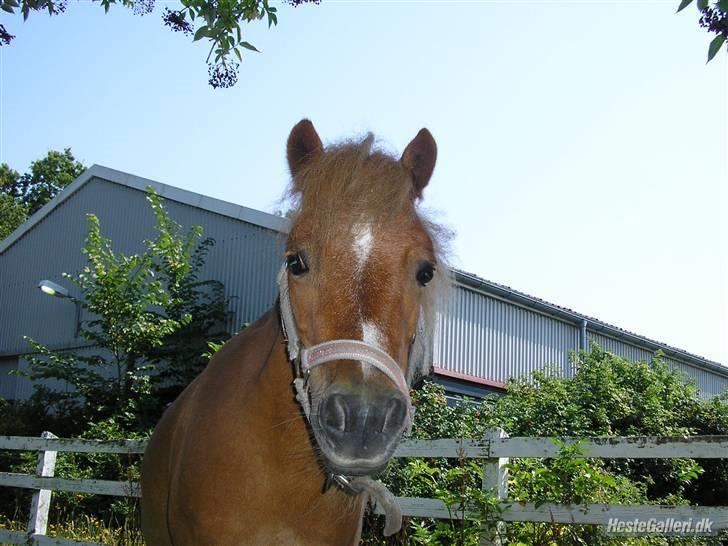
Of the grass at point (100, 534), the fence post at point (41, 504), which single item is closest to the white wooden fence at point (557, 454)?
the grass at point (100, 534)

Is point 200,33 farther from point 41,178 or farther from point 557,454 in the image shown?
point 41,178

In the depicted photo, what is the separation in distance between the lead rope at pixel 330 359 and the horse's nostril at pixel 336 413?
5.4 inches

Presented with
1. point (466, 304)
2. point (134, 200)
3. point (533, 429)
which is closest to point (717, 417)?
point (533, 429)

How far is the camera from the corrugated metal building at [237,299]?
1498 cm

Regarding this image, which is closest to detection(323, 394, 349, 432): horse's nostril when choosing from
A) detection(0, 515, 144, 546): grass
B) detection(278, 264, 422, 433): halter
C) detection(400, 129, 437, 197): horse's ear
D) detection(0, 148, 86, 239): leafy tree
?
detection(278, 264, 422, 433): halter

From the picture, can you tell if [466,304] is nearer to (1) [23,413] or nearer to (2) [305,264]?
(1) [23,413]

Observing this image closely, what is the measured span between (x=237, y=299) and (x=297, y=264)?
12.8m

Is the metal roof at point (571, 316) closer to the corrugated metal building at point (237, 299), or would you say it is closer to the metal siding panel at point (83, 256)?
the corrugated metal building at point (237, 299)

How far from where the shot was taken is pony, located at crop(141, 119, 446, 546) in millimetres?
2043

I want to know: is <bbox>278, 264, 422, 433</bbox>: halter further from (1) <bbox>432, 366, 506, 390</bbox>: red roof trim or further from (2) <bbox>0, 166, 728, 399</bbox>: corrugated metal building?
(1) <bbox>432, 366, 506, 390</bbox>: red roof trim

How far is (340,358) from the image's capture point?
208 centimetres

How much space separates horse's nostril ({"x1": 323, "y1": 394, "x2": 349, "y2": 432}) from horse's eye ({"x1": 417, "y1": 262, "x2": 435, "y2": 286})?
0.62 m

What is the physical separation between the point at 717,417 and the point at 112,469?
977 centimetres

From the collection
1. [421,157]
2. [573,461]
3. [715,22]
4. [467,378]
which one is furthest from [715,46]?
[467,378]
